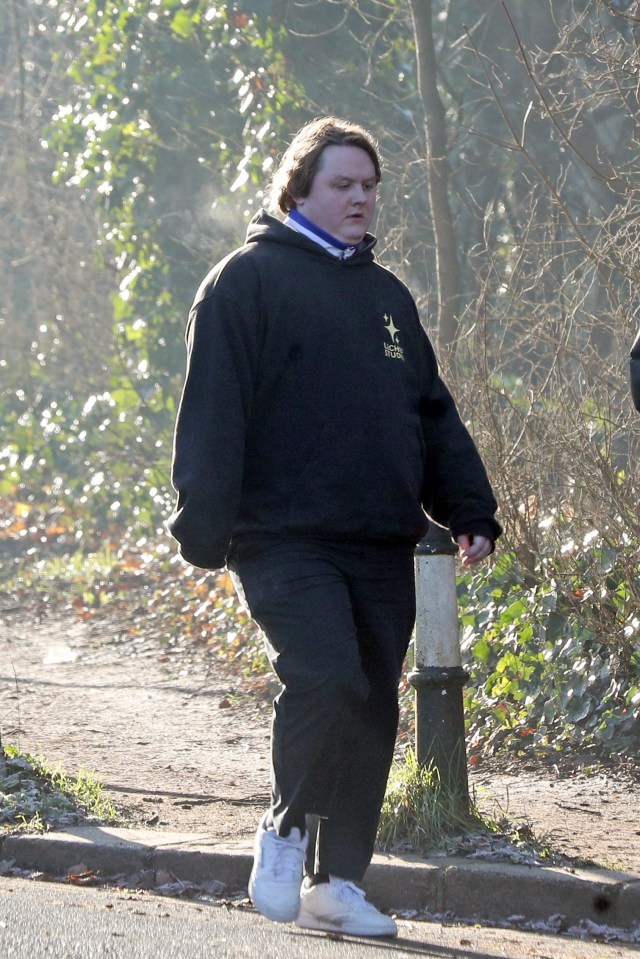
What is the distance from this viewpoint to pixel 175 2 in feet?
46.5

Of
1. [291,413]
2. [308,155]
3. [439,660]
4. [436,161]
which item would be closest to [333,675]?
[291,413]

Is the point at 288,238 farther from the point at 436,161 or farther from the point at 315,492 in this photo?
the point at 436,161

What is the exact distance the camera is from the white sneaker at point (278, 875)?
385 cm

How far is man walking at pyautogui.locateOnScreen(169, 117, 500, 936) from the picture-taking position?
3.76 metres

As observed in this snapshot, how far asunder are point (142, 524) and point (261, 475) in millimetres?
12194

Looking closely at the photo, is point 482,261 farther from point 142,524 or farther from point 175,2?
point 142,524

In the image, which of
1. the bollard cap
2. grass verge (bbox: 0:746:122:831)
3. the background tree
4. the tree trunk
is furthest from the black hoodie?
the tree trunk

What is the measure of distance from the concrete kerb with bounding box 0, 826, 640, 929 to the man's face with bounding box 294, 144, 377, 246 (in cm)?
187

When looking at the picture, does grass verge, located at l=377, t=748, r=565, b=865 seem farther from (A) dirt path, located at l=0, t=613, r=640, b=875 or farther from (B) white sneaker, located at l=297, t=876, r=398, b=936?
(B) white sneaker, located at l=297, t=876, r=398, b=936

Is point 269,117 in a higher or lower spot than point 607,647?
higher

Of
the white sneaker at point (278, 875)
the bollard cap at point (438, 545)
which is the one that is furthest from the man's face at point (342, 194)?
the white sneaker at point (278, 875)

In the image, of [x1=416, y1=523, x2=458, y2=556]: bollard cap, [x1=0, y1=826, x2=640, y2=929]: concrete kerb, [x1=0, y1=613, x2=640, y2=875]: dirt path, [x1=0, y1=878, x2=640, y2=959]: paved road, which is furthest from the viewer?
[x1=0, y1=613, x2=640, y2=875]: dirt path

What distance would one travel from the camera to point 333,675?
12.2 feet

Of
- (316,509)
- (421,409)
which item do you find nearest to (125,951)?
(316,509)
